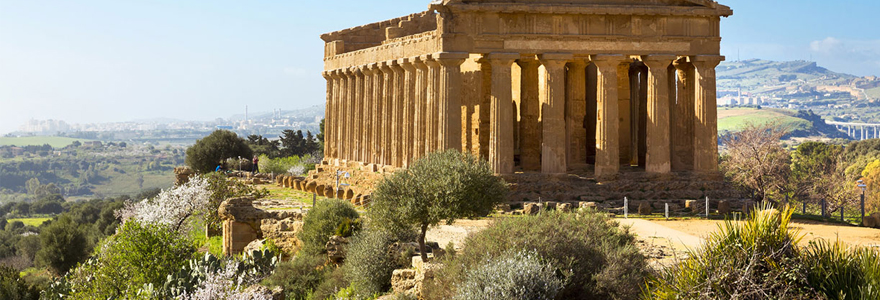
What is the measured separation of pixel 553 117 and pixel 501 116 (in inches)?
87.9

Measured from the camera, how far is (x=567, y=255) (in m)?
23.8

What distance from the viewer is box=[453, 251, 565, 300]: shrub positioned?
71.3 feet

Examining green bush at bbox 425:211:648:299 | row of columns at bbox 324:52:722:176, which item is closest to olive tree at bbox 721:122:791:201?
row of columns at bbox 324:52:722:176

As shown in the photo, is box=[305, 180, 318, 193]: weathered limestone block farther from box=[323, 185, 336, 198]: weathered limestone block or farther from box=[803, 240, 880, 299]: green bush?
box=[803, 240, 880, 299]: green bush

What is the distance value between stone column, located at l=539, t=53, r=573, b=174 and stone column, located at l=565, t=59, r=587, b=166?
5113 millimetres

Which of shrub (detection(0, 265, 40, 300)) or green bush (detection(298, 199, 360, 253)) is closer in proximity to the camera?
green bush (detection(298, 199, 360, 253))

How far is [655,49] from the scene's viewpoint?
41.9 meters

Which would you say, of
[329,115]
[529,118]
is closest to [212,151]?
[329,115]

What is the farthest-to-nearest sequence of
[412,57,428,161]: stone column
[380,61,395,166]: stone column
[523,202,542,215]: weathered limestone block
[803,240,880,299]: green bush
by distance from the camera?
1. [380,61,395,166]: stone column
2. [412,57,428,161]: stone column
3. [523,202,542,215]: weathered limestone block
4. [803,240,880,299]: green bush

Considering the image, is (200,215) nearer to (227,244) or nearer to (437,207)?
(227,244)

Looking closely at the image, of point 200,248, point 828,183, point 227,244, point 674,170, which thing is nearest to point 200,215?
point 200,248

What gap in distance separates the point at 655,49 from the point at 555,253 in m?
20.5

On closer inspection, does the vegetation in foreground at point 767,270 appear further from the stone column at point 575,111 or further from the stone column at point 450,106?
the stone column at point 575,111

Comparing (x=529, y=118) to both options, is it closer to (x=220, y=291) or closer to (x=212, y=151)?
(x=220, y=291)
